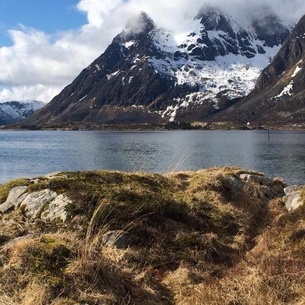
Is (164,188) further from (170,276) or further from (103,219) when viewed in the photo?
(170,276)

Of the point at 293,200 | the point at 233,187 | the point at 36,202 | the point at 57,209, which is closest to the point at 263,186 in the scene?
the point at 233,187

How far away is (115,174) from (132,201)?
9.28 feet

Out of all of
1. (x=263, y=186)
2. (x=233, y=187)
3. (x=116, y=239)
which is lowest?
(x=116, y=239)

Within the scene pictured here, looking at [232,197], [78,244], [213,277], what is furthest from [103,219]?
[232,197]

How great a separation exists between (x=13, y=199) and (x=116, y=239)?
3.80 metres

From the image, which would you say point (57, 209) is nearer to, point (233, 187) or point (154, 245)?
point (154, 245)

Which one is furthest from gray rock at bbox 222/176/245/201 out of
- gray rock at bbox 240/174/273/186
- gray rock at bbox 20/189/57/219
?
gray rock at bbox 20/189/57/219

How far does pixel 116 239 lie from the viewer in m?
10.3

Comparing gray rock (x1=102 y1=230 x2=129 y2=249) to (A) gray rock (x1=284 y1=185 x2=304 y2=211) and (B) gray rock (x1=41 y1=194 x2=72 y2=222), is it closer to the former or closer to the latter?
(B) gray rock (x1=41 y1=194 x2=72 y2=222)

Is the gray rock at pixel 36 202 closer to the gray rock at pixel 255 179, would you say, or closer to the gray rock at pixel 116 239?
the gray rock at pixel 116 239

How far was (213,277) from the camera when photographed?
363 inches

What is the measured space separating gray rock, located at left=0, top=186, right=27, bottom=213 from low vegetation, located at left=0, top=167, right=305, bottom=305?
0.33 metres

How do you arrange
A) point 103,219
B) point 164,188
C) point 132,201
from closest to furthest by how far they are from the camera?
point 103,219 < point 132,201 < point 164,188

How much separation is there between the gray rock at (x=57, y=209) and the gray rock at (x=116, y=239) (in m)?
1.19
